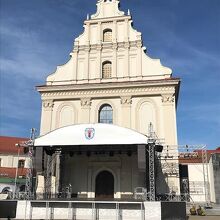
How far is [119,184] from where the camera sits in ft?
83.6

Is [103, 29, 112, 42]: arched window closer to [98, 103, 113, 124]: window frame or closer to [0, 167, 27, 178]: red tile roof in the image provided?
[98, 103, 113, 124]: window frame

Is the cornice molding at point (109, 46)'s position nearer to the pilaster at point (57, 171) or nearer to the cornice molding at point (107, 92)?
the cornice molding at point (107, 92)

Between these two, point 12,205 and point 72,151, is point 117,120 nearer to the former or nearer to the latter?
point 72,151

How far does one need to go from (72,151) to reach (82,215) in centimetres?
749

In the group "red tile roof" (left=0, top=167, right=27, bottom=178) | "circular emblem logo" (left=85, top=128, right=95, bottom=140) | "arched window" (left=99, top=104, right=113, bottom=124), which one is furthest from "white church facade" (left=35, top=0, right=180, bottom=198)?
"red tile roof" (left=0, top=167, right=27, bottom=178)

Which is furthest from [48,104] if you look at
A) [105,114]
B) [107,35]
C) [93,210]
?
[93,210]

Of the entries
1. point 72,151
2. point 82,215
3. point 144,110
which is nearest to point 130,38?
point 144,110

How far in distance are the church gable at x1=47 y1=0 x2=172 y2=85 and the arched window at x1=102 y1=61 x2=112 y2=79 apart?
0.32 feet

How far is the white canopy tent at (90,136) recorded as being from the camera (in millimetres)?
21041

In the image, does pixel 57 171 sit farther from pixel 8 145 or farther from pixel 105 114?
pixel 8 145

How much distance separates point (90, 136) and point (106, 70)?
9801 millimetres

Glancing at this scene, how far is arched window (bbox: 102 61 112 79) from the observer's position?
96.2 feet

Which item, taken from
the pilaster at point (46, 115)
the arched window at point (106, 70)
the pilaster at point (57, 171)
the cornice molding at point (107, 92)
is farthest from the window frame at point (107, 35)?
the pilaster at point (57, 171)

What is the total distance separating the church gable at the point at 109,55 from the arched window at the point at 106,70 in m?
0.10
